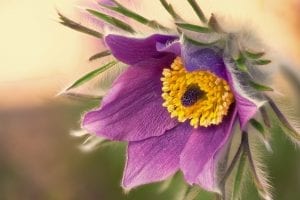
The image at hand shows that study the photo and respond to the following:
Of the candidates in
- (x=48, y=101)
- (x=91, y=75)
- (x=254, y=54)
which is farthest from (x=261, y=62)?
(x=48, y=101)

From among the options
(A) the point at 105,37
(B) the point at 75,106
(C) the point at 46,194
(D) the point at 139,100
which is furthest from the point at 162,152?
(C) the point at 46,194

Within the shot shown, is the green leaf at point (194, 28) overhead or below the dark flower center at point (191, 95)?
overhead

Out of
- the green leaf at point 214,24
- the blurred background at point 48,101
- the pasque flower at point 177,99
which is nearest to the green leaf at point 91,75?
the pasque flower at point 177,99

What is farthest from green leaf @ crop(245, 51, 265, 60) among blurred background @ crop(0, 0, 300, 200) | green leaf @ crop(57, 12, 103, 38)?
blurred background @ crop(0, 0, 300, 200)

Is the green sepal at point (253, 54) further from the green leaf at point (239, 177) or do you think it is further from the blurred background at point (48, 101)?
the blurred background at point (48, 101)

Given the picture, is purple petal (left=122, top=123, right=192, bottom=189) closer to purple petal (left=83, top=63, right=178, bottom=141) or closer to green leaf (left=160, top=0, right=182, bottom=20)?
purple petal (left=83, top=63, right=178, bottom=141)

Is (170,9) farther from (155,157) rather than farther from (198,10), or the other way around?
(155,157)

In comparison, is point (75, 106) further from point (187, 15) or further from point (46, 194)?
point (187, 15)

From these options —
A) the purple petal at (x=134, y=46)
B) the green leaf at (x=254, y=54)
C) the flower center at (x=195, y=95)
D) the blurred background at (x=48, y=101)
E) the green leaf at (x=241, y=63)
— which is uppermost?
the purple petal at (x=134, y=46)
